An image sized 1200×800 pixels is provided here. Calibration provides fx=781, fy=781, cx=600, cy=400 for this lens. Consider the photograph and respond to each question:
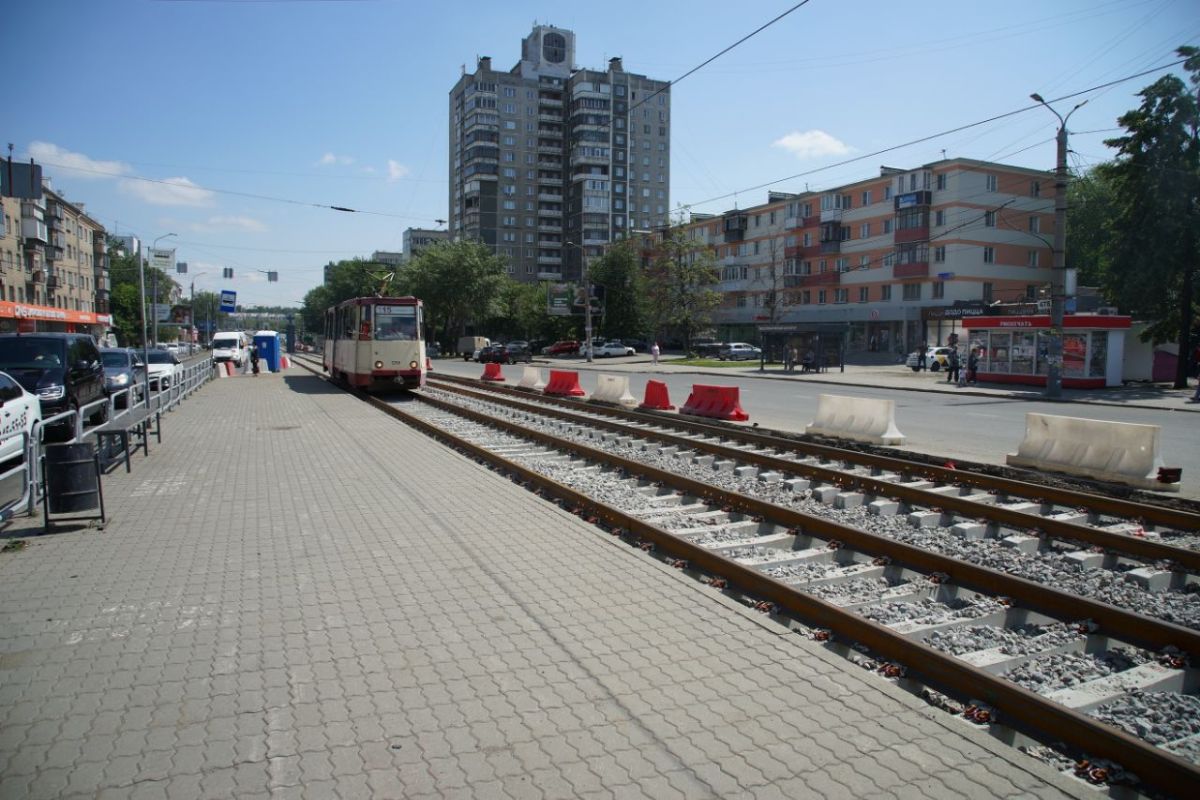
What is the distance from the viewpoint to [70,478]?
289 inches

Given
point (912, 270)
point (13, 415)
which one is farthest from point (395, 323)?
point (912, 270)

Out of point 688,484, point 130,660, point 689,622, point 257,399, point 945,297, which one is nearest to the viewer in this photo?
point 130,660

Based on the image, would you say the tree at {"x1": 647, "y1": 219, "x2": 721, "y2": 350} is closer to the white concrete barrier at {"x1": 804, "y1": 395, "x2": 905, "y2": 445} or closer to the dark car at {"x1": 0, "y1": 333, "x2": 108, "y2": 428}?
the white concrete barrier at {"x1": 804, "y1": 395, "x2": 905, "y2": 445}

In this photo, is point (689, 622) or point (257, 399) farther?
point (257, 399)

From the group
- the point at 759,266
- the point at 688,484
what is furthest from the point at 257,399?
the point at 759,266

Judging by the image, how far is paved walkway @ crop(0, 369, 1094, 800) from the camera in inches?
126

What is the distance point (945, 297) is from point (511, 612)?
57.2 m

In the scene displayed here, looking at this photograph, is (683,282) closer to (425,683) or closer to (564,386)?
(564,386)

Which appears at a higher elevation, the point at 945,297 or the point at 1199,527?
the point at 945,297

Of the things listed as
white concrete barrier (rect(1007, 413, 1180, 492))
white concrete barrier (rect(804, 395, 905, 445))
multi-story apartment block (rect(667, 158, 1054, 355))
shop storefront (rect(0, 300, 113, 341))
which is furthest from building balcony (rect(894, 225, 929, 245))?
shop storefront (rect(0, 300, 113, 341))

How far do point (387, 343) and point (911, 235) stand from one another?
46.2 metres

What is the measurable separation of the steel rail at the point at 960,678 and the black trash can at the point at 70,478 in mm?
5033

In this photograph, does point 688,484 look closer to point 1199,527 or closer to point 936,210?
point 1199,527

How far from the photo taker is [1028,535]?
7074 mm
